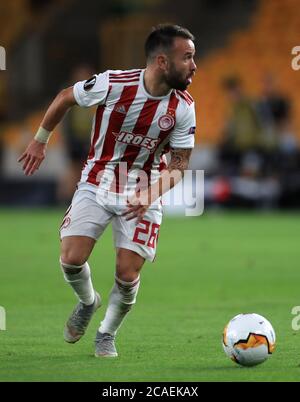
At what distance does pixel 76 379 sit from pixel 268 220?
12810mm

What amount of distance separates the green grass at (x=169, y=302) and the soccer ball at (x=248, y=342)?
0.08 meters

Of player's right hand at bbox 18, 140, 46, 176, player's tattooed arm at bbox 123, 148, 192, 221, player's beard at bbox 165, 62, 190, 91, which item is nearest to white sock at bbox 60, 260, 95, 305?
player's tattooed arm at bbox 123, 148, 192, 221

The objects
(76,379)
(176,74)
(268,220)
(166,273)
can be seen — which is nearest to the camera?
(76,379)

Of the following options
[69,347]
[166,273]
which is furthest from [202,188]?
[69,347]

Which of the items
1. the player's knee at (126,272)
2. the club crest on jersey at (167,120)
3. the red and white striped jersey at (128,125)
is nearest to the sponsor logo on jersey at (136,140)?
the red and white striped jersey at (128,125)

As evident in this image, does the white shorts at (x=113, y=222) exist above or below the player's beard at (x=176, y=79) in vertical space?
below

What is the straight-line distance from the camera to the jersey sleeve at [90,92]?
7090 millimetres

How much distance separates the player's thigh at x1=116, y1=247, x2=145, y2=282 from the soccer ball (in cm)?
81

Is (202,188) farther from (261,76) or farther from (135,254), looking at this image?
(135,254)

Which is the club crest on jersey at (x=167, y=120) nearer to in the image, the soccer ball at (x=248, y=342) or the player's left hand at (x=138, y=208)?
the player's left hand at (x=138, y=208)

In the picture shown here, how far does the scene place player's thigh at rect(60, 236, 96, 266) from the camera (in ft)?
23.0

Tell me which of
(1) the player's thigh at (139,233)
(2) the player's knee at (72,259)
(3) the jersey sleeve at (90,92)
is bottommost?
(2) the player's knee at (72,259)
